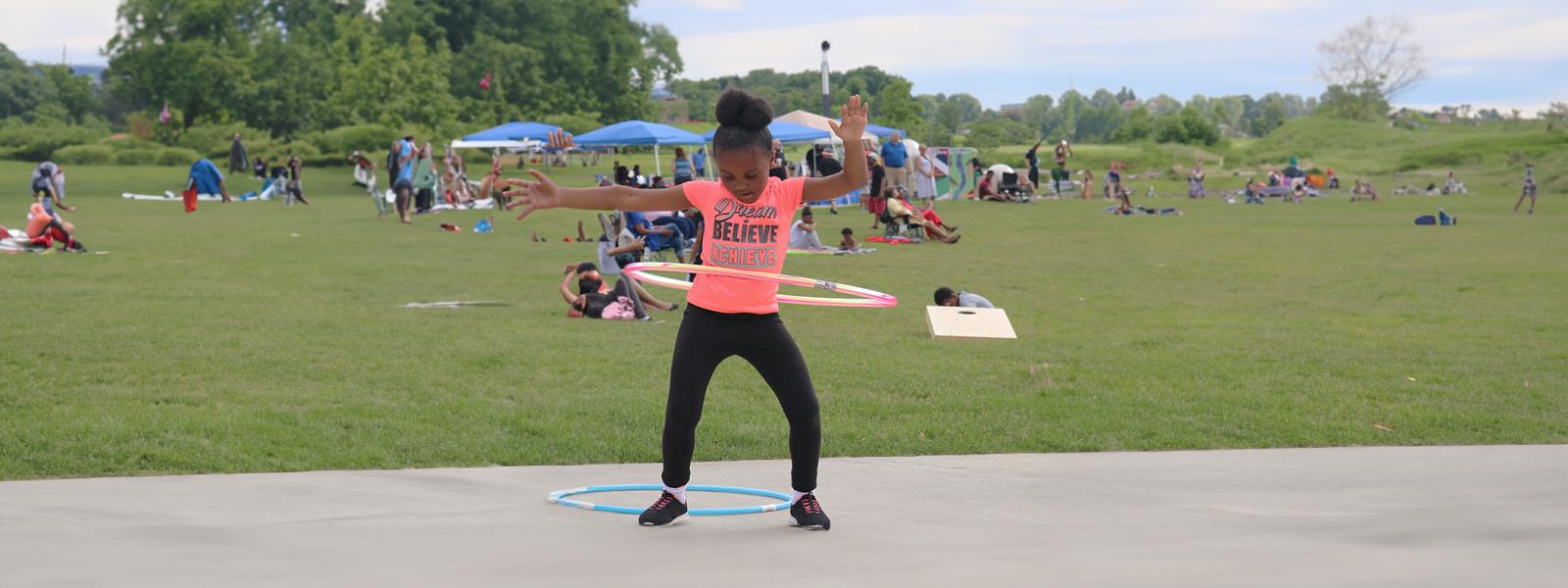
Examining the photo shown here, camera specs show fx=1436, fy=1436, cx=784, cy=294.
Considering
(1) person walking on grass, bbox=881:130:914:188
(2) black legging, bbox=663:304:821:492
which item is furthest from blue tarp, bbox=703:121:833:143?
(2) black legging, bbox=663:304:821:492

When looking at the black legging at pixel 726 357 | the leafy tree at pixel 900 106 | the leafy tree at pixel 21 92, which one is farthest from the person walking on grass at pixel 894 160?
the leafy tree at pixel 21 92

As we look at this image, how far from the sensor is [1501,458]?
7852mm

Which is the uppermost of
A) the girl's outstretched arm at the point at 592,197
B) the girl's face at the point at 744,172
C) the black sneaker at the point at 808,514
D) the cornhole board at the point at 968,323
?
the girl's face at the point at 744,172

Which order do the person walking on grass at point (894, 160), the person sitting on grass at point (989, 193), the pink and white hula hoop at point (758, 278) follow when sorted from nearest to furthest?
the pink and white hula hoop at point (758, 278) → the person walking on grass at point (894, 160) → the person sitting on grass at point (989, 193)

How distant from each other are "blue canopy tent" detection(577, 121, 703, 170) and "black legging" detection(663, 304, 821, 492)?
3198cm

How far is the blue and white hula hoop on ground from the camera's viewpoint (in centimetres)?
639

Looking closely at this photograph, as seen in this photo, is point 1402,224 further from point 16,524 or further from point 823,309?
point 16,524

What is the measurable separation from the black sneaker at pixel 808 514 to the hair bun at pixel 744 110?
1.60m

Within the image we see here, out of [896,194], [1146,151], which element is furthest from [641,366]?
[1146,151]

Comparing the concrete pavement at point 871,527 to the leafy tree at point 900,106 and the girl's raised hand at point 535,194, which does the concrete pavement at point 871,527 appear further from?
the leafy tree at point 900,106

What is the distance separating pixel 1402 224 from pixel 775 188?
3025cm

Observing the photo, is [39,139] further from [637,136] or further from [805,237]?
[805,237]

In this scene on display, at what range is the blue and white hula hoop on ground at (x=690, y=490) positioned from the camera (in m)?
6.39

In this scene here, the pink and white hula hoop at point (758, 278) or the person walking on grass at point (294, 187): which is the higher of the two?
the pink and white hula hoop at point (758, 278)
